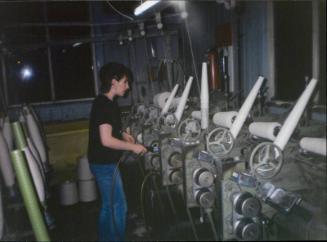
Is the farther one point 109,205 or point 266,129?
point 109,205

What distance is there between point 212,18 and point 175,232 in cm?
414

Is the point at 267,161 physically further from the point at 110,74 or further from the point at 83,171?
the point at 83,171

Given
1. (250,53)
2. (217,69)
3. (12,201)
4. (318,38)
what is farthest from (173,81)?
(12,201)

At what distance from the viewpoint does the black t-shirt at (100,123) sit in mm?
3639

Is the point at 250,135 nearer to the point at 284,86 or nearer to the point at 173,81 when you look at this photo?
the point at 284,86

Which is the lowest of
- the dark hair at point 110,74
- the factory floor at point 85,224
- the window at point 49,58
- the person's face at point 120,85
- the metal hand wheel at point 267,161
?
the factory floor at point 85,224

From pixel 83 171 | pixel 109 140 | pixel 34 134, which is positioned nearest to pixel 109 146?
pixel 109 140

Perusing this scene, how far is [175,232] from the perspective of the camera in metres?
4.52

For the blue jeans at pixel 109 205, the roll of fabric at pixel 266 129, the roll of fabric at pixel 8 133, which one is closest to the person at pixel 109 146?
the blue jeans at pixel 109 205

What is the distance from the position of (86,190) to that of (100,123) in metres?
2.55

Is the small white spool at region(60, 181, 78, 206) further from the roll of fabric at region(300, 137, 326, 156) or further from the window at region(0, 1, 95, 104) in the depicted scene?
the roll of fabric at region(300, 137, 326, 156)

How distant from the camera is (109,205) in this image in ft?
12.5

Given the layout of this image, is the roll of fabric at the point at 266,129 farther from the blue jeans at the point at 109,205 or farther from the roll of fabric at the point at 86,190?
the roll of fabric at the point at 86,190

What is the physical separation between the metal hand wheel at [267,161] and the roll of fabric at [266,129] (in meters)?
0.31
